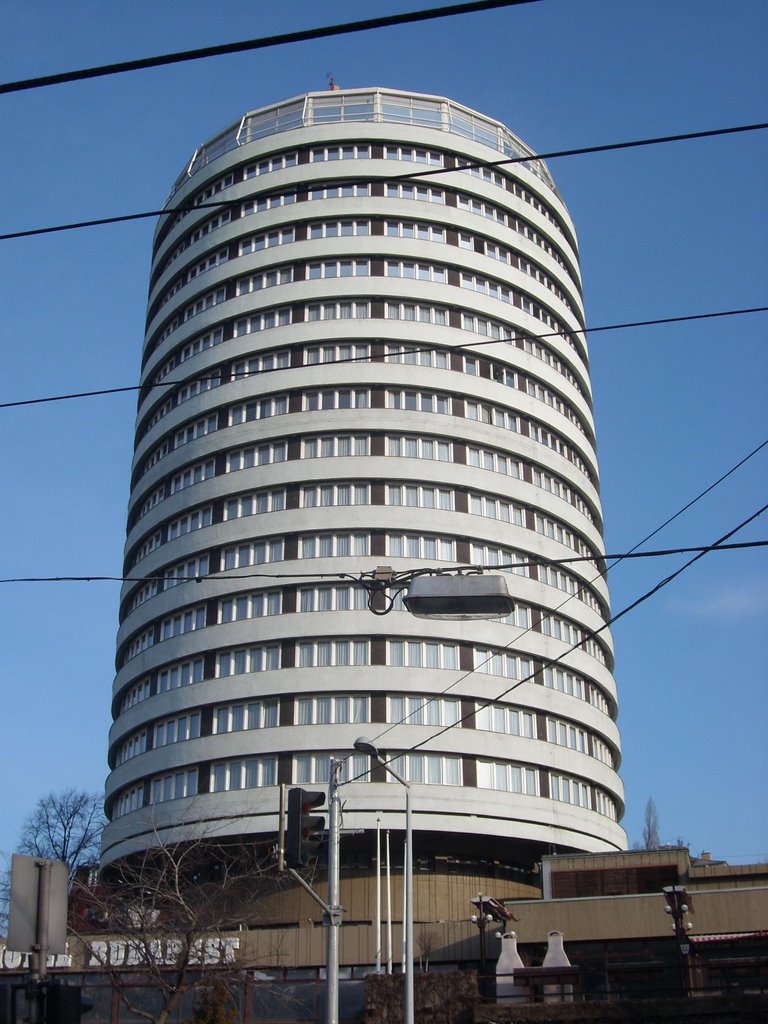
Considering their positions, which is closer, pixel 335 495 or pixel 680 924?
pixel 680 924

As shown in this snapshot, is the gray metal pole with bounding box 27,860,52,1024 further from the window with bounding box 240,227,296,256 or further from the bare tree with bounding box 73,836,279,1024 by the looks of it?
the window with bounding box 240,227,296,256

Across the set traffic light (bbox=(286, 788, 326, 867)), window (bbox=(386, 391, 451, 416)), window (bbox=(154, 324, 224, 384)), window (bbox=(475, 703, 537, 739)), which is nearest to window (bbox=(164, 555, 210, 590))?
window (bbox=(154, 324, 224, 384))

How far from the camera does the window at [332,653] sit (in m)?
62.4

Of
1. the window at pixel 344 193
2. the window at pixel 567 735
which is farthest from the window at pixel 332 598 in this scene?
the window at pixel 344 193

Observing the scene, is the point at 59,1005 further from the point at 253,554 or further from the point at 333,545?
the point at 253,554

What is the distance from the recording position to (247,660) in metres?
64.2

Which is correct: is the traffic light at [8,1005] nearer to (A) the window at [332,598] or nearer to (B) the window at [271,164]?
(A) the window at [332,598]

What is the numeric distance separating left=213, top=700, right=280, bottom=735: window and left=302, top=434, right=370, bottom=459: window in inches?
548

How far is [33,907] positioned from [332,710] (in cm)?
5198

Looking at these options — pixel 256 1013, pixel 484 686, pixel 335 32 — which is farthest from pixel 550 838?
pixel 335 32

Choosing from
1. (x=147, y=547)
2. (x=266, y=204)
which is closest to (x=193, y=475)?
(x=147, y=547)

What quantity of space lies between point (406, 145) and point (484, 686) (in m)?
32.9

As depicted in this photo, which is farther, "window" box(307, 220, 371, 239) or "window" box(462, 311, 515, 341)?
"window" box(307, 220, 371, 239)

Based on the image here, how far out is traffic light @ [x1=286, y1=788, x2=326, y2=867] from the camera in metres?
20.0
